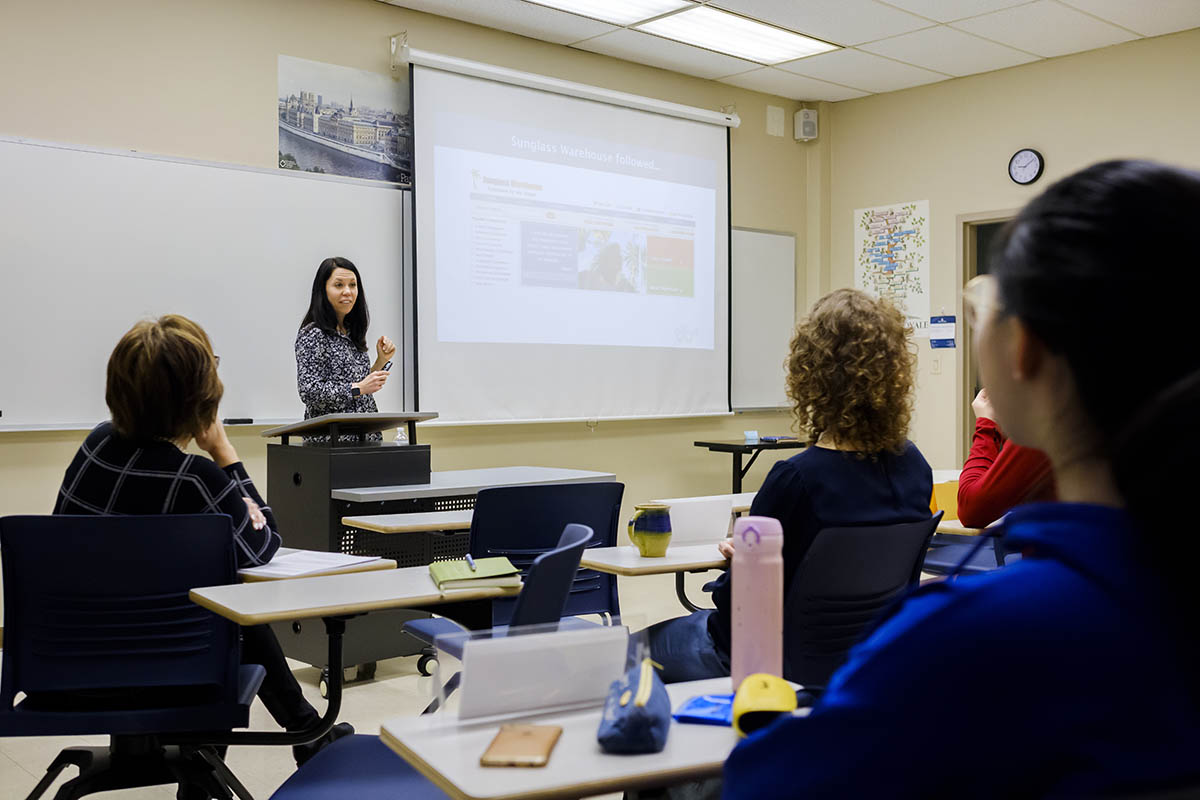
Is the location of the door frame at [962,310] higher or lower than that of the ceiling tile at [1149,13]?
lower

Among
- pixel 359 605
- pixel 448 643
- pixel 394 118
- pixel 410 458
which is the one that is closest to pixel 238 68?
pixel 394 118

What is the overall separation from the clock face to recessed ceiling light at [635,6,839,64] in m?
1.38

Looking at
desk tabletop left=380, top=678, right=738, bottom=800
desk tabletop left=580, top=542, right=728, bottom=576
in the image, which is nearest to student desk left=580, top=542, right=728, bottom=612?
desk tabletop left=580, top=542, right=728, bottom=576

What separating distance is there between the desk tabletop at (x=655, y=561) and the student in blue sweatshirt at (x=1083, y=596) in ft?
5.48

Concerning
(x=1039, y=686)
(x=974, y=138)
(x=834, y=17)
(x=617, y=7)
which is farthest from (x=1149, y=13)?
(x=1039, y=686)

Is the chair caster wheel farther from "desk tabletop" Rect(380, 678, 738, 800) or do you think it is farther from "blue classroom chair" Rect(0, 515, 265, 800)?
"desk tabletop" Rect(380, 678, 738, 800)

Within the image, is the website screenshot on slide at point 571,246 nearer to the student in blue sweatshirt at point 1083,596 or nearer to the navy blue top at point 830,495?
the navy blue top at point 830,495

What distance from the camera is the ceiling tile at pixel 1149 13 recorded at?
537 cm

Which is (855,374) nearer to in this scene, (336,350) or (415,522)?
(415,522)

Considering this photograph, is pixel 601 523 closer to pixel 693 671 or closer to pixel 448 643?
pixel 693 671

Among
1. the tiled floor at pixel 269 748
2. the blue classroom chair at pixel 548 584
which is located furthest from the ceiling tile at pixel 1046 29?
the blue classroom chair at pixel 548 584

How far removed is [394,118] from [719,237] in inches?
93.3

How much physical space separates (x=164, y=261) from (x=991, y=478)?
3.54 meters

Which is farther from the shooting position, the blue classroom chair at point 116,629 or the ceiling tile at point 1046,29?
the ceiling tile at point 1046,29
